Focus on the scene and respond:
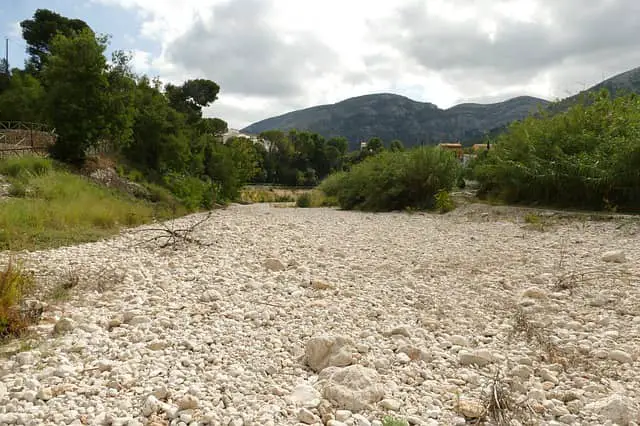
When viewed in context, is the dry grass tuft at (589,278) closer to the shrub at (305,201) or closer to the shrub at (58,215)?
the shrub at (58,215)

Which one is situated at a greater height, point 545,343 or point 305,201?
point 545,343

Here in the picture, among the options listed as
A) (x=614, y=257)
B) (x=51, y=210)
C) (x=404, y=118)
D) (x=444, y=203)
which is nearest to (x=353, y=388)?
(x=614, y=257)

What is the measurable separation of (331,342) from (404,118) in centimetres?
15793

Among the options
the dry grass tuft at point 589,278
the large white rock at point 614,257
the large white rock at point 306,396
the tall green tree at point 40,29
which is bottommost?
the large white rock at point 306,396

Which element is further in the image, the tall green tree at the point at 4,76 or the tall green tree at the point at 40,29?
the tall green tree at the point at 40,29

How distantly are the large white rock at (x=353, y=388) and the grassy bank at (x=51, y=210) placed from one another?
19.2 ft

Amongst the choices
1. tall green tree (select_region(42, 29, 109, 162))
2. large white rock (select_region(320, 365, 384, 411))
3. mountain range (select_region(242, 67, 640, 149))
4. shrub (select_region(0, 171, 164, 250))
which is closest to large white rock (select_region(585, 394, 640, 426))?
large white rock (select_region(320, 365, 384, 411))

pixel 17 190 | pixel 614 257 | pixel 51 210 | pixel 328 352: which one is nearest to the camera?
pixel 328 352

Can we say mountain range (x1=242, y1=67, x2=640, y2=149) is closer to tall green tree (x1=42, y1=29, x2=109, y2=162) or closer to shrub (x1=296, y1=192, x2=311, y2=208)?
shrub (x1=296, y1=192, x2=311, y2=208)

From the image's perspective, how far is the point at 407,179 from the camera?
16141 millimetres

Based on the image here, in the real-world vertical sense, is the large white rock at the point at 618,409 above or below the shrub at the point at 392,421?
above

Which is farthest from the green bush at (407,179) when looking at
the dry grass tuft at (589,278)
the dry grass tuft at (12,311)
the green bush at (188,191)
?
the dry grass tuft at (12,311)

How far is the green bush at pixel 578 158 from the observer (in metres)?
9.41

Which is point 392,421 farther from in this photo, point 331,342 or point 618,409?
point 618,409
